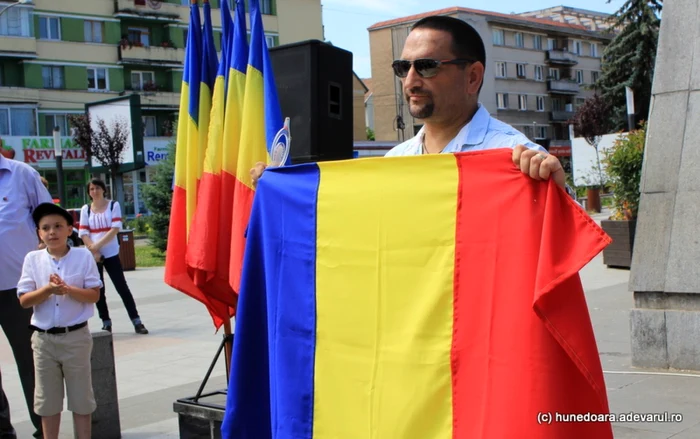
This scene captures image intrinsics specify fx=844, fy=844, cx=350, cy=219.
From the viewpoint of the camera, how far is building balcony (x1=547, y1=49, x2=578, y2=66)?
83144 millimetres

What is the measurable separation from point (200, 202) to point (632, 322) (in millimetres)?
3935

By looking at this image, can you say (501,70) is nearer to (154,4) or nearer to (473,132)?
(154,4)

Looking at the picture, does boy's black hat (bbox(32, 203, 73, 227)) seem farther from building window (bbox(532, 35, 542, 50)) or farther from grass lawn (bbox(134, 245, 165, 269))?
building window (bbox(532, 35, 542, 50))

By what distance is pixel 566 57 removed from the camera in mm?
84750

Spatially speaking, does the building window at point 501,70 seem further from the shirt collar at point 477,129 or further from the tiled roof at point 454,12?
the shirt collar at point 477,129

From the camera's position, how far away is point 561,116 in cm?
8456

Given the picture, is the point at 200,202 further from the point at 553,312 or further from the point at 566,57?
the point at 566,57

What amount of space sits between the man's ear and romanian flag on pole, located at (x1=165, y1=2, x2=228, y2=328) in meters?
3.04

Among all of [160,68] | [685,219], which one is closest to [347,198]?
[685,219]

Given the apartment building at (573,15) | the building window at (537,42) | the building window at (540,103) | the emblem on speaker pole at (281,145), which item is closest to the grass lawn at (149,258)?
the emblem on speaker pole at (281,145)

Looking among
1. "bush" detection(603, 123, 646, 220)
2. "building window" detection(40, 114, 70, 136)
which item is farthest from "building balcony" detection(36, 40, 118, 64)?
"bush" detection(603, 123, 646, 220)

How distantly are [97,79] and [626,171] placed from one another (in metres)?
44.2

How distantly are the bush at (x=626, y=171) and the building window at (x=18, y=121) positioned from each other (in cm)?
4078

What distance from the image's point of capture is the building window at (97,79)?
2095 inches
